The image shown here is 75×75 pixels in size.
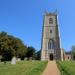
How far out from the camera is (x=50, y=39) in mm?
77750

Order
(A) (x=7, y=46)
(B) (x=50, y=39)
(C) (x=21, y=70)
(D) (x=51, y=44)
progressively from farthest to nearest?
1. (B) (x=50, y=39)
2. (D) (x=51, y=44)
3. (A) (x=7, y=46)
4. (C) (x=21, y=70)

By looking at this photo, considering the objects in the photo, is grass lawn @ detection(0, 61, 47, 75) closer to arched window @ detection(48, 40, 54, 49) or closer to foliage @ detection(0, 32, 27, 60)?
foliage @ detection(0, 32, 27, 60)

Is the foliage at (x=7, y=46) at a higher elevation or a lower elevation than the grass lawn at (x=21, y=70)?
higher

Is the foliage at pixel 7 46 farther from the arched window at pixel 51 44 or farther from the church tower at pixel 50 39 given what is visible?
the arched window at pixel 51 44

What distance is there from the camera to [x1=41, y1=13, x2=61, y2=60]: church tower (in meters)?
75.6

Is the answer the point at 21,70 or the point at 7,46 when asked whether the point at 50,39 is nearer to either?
the point at 7,46

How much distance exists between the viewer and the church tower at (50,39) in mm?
75562

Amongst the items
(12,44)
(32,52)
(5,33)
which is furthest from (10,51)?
(32,52)

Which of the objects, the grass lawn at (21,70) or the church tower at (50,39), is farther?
the church tower at (50,39)

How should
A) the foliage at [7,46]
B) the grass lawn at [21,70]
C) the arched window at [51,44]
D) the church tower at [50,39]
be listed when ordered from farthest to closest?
1. the arched window at [51,44]
2. the church tower at [50,39]
3. the foliage at [7,46]
4. the grass lawn at [21,70]

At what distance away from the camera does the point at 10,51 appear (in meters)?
67.4

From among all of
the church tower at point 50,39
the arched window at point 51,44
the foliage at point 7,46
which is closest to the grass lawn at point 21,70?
the foliage at point 7,46

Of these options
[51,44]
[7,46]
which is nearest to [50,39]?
[51,44]

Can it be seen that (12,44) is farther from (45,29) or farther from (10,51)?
(45,29)
